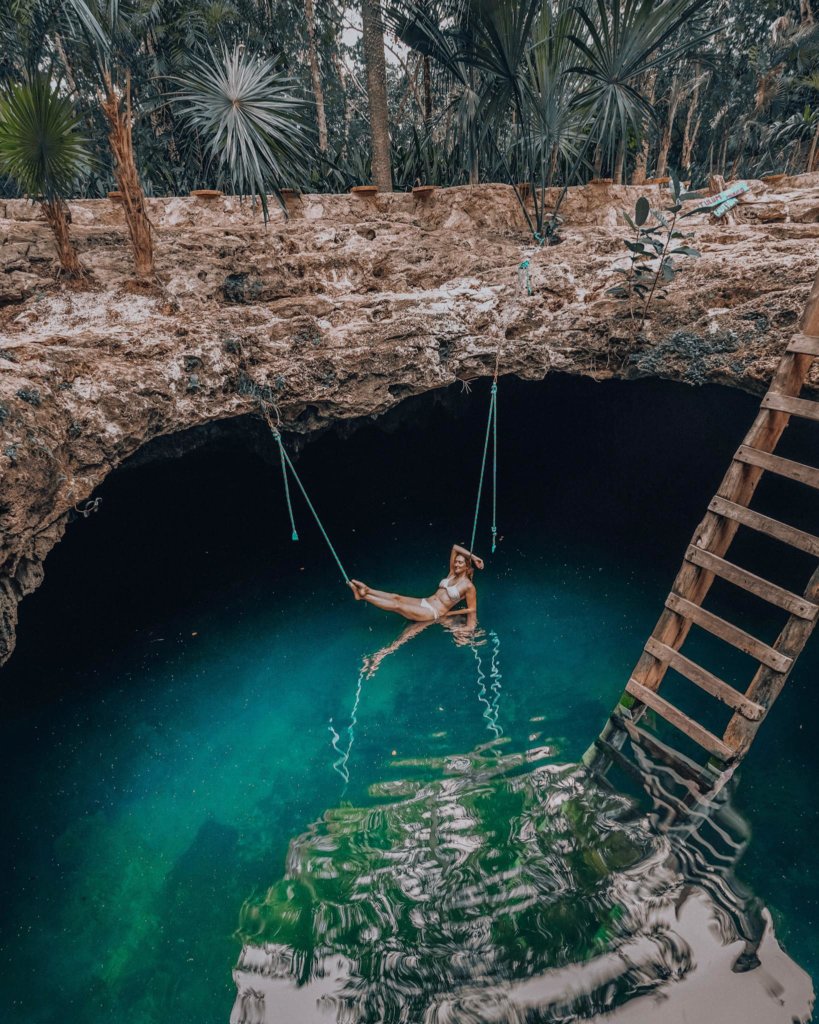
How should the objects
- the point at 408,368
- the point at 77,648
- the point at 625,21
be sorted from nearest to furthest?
the point at 408,368 → the point at 625,21 → the point at 77,648

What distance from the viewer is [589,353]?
17.9 ft

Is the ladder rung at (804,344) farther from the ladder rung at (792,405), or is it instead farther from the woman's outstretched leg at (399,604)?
the woman's outstretched leg at (399,604)

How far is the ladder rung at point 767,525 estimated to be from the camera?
12.0 feet

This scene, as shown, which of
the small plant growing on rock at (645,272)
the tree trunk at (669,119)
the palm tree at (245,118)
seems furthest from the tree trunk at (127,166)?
the tree trunk at (669,119)

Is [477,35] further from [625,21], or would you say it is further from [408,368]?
[408,368]

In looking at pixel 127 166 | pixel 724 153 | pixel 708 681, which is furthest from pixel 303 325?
pixel 724 153

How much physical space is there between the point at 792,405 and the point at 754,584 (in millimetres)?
1218

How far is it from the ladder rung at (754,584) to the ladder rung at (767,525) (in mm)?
296

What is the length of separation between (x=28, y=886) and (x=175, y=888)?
1082 millimetres

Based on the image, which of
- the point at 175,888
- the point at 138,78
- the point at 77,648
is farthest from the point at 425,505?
the point at 138,78

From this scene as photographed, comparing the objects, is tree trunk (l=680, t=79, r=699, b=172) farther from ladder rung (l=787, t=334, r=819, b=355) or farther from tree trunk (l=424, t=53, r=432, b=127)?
ladder rung (l=787, t=334, r=819, b=355)

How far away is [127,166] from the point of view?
5109mm

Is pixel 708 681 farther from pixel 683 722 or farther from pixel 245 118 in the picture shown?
pixel 245 118

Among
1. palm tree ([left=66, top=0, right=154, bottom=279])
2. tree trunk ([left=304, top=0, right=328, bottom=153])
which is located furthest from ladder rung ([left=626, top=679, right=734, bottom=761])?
tree trunk ([left=304, top=0, right=328, bottom=153])
